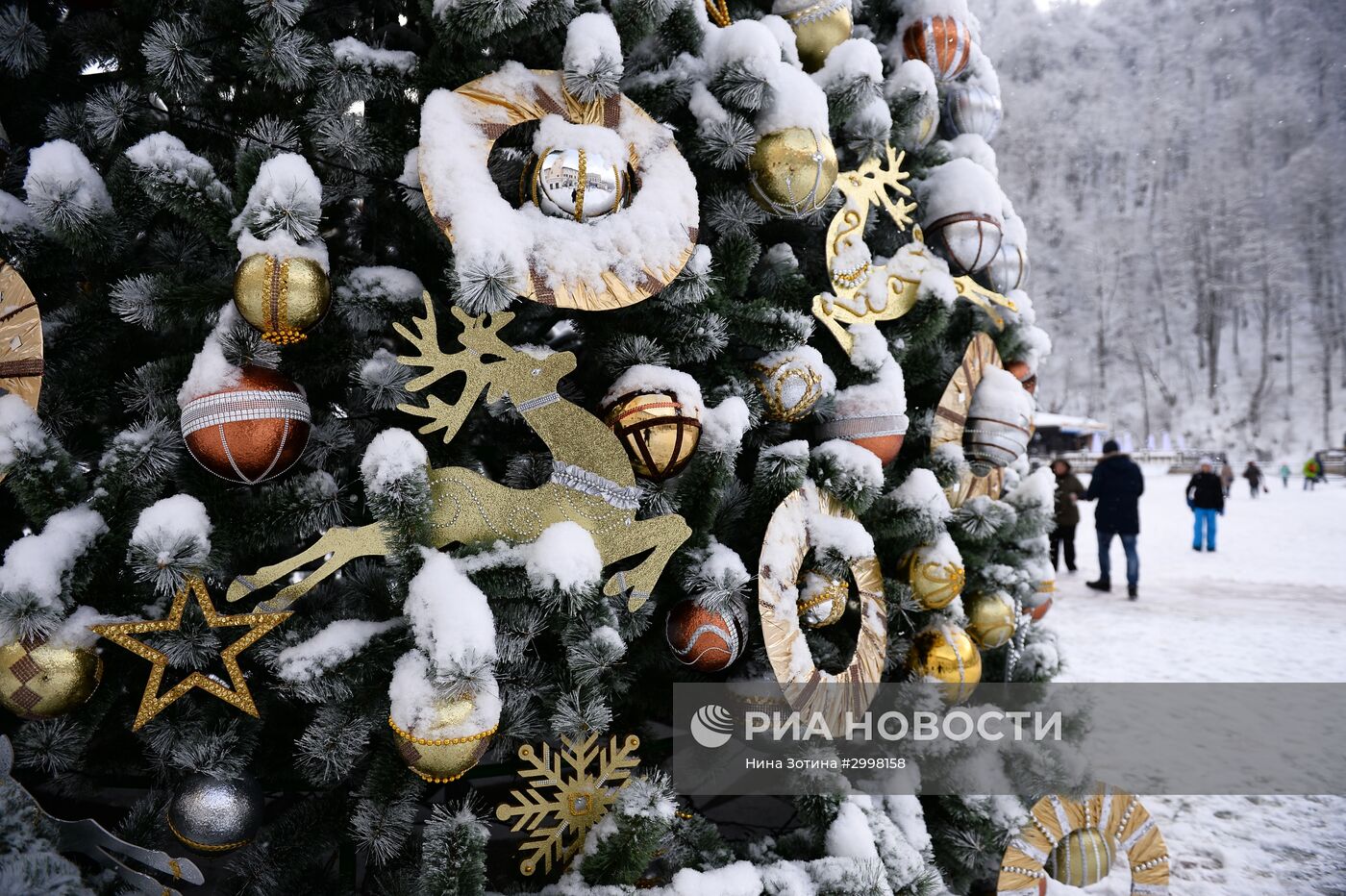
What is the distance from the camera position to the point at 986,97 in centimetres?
233

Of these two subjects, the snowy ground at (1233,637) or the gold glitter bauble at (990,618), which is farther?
the snowy ground at (1233,637)

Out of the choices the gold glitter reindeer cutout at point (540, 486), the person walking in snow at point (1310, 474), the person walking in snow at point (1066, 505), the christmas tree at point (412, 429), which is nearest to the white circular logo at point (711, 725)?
the christmas tree at point (412, 429)

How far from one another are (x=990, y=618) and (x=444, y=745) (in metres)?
1.56

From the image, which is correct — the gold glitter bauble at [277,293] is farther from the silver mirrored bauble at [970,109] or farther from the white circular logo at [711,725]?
the silver mirrored bauble at [970,109]

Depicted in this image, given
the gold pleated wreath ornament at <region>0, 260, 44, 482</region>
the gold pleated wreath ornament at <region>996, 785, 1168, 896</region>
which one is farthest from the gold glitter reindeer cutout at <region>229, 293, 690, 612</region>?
the gold pleated wreath ornament at <region>996, 785, 1168, 896</region>

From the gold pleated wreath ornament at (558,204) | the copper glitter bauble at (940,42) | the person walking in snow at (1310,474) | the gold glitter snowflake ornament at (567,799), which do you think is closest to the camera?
the gold pleated wreath ornament at (558,204)

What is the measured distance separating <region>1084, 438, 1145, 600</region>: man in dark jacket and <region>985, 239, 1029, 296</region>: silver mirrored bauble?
15.0 ft

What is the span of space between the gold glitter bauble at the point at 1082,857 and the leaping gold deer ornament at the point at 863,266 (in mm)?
1353

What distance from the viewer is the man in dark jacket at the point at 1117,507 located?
6.29 m

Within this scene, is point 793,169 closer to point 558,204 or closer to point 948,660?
point 558,204

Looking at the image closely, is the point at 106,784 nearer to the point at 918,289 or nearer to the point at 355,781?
the point at 355,781

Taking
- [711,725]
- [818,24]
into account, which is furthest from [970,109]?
[711,725]

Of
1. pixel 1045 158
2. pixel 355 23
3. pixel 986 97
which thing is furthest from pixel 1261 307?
pixel 355 23

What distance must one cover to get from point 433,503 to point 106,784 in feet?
3.39
